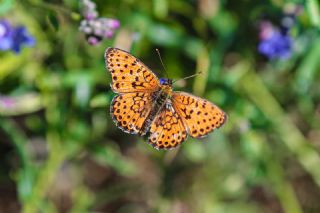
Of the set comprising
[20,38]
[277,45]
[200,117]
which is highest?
[200,117]

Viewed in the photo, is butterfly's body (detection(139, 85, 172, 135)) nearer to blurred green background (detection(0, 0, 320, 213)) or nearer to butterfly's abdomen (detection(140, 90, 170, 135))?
butterfly's abdomen (detection(140, 90, 170, 135))

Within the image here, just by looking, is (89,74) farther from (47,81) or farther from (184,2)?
(184,2)

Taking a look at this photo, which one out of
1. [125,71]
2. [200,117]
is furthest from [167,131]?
[125,71]

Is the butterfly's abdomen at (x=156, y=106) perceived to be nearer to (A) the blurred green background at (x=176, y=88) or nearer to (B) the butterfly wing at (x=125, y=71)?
(B) the butterfly wing at (x=125, y=71)

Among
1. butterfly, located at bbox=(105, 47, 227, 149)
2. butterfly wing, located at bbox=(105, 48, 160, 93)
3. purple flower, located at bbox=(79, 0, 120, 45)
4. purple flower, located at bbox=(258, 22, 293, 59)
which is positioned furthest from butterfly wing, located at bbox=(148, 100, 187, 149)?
purple flower, located at bbox=(258, 22, 293, 59)

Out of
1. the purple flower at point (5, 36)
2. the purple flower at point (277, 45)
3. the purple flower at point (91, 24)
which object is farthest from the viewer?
the purple flower at point (277, 45)

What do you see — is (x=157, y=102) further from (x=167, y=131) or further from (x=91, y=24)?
(x=91, y=24)

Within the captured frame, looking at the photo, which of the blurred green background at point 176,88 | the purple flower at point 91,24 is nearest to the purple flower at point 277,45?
the blurred green background at point 176,88
